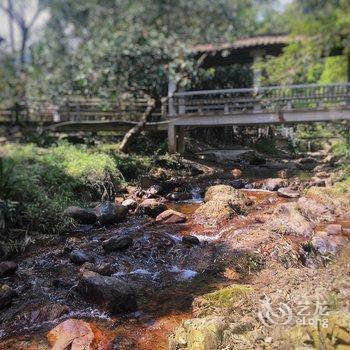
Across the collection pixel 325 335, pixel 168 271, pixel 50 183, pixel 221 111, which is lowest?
pixel 168 271

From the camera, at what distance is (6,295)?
19.1ft

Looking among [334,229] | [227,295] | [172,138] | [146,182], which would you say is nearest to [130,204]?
[146,182]

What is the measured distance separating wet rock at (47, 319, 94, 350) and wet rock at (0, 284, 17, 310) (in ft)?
3.44

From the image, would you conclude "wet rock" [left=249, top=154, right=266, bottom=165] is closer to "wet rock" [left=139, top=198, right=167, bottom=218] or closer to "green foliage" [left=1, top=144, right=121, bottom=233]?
"green foliage" [left=1, top=144, right=121, bottom=233]

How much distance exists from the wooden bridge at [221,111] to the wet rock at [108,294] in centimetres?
744

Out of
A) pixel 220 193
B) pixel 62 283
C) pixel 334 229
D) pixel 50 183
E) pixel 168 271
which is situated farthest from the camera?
pixel 220 193

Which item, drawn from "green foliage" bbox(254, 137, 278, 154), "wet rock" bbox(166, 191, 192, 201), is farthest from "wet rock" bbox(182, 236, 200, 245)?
"green foliage" bbox(254, 137, 278, 154)

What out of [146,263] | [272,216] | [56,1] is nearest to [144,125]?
[272,216]

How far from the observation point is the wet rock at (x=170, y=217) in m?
9.53

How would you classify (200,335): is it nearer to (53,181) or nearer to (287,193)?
(53,181)

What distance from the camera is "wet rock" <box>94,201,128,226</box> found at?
935 cm

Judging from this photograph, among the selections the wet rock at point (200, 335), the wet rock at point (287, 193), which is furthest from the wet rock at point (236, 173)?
the wet rock at point (200, 335)

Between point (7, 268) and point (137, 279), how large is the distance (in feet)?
6.88

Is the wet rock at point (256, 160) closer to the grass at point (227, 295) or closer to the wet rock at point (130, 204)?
the wet rock at point (130, 204)
